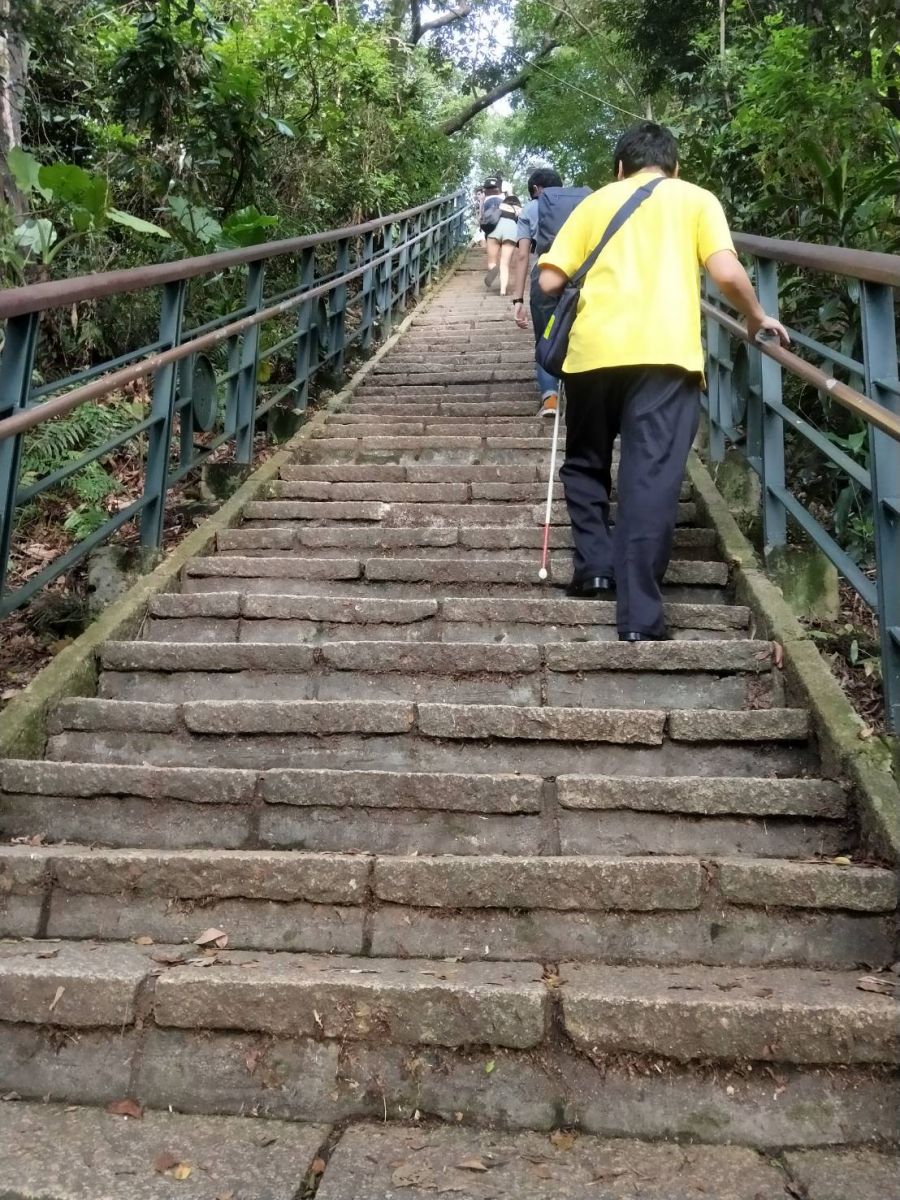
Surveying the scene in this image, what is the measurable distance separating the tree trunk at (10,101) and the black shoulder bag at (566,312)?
368 centimetres

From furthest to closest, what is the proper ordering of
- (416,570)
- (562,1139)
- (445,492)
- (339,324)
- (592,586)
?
(339,324) < (445,492) < (416,570) < (592,586) < (562,1139)

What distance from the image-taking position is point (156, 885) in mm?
2305

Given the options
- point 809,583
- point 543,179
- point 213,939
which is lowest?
point 213,939

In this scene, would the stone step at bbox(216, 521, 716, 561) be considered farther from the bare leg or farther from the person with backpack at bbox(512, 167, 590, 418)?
the bare leg

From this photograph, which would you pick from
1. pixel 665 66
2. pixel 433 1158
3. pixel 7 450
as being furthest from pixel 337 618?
pixel 665 66

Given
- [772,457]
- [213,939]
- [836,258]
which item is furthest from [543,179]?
[213,939]

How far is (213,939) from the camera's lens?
7.28 feet

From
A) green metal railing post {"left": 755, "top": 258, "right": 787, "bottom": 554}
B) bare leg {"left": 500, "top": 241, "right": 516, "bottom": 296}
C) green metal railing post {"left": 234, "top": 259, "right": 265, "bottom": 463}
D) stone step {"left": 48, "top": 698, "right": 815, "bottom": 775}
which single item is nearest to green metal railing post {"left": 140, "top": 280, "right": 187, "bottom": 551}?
green metal railing post {"left": 234, "top": 259, "right": 265, "bottom": 463}

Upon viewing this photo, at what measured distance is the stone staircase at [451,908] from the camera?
1.81 metres

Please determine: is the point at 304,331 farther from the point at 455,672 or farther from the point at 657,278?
the point at 455,672

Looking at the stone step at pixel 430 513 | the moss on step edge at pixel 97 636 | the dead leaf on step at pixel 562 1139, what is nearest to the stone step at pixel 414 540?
the stone step at pixel 430 513

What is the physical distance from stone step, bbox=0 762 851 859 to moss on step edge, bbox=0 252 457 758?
0.21 m

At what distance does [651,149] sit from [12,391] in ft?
7.15

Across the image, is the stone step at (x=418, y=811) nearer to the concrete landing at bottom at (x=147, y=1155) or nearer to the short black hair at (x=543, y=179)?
the concrete landing at bottom at (x=147, y=1155)
